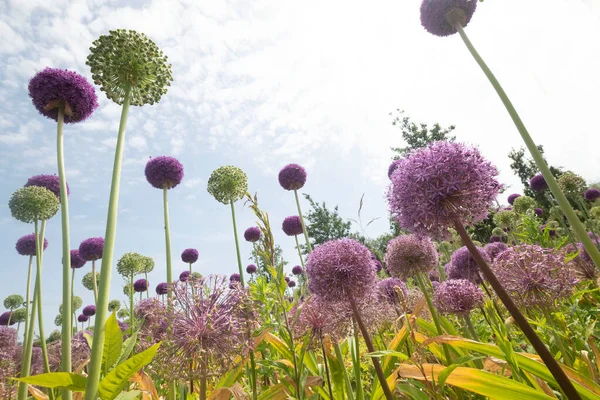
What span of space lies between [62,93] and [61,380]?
340 cm

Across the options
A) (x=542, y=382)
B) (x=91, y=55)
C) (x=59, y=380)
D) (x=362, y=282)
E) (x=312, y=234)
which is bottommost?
(x=542, y=382)

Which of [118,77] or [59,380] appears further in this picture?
[118,77]

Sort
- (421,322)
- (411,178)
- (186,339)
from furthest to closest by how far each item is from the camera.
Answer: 1. (421,322)
2. (411,178)
3. (186,339)

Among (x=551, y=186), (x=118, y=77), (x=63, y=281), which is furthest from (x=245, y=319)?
(x=551, y=186)

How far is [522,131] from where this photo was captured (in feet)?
11.7

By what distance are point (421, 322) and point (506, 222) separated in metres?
8.85

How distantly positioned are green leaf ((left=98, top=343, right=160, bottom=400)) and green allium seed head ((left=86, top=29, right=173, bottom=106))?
2297 mm

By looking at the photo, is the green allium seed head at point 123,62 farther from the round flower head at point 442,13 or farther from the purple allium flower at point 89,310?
the purple allium flower at point 89,310

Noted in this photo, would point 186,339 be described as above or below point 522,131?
below

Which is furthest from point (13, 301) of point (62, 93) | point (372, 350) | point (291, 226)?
point (372, 350)

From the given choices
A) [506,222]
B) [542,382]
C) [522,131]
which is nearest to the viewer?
[542,382]

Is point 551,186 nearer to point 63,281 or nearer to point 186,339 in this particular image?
point 186,339

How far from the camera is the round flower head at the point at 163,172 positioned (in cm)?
559

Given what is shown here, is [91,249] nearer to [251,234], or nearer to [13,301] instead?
[251,234]
